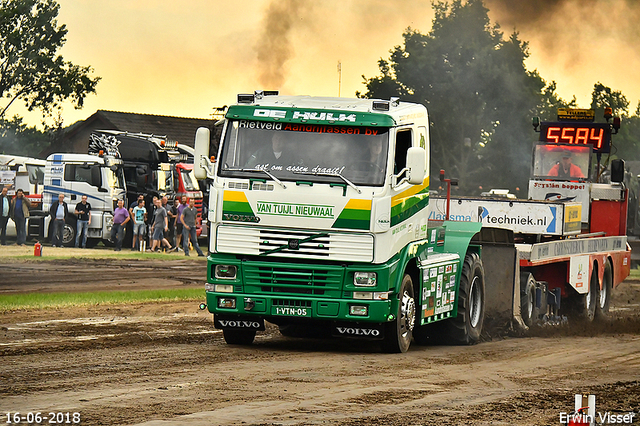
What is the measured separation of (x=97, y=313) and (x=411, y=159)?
6820 millimetres

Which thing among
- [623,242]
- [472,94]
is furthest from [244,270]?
[472,94]

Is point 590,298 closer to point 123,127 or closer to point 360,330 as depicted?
point 360,330

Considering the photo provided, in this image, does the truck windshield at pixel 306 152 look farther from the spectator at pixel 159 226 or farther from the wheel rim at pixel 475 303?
the spectator at pixel 159 226

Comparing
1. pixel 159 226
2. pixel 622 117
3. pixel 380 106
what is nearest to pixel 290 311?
pixel 380 106

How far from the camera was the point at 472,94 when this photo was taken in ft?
181

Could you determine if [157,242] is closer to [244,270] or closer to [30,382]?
[244,270]

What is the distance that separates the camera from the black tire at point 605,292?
63.2 ft

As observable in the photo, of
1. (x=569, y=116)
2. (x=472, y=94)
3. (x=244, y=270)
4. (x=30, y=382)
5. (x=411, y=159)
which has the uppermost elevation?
(x=472, y=94)

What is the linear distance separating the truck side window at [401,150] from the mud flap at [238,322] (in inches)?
97.2

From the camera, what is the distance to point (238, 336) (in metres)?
12.9

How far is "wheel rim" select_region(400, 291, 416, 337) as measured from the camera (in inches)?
484

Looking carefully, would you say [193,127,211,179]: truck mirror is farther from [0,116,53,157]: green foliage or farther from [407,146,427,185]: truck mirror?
[0,116,53,157]: green foliage

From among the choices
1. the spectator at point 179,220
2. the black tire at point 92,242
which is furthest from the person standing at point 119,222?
the black tire at point 92,242

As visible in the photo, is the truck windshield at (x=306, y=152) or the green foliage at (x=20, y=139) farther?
the green foliage at (x=20, y=139)
